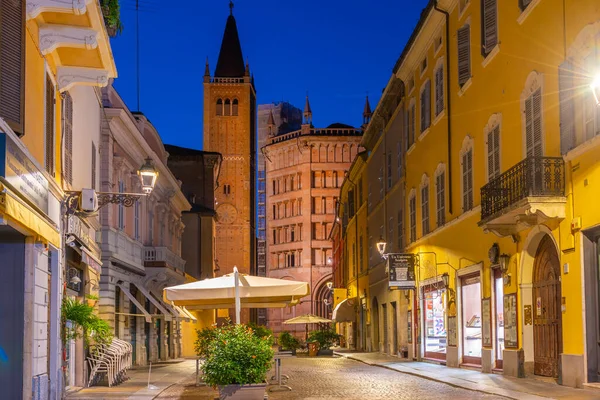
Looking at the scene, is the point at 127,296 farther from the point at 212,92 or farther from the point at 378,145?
the point at 212,92

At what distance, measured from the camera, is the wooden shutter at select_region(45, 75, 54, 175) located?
602 inches

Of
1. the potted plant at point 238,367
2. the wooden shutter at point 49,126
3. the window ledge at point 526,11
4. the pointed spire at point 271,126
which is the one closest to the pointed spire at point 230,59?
the pointed spire at point 271,126

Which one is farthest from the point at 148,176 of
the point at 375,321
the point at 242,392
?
the point at 375,321

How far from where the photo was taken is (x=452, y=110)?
91.7 feet

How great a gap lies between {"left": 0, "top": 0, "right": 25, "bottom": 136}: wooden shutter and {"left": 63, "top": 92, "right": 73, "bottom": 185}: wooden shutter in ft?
19.4

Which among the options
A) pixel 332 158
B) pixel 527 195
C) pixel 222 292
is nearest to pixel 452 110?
pixel 527 195

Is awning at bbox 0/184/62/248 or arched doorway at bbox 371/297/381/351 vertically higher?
awning at bbox 0/184/62/248

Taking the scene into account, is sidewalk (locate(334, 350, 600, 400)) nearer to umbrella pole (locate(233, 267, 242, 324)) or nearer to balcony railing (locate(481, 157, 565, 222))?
balcony railing (locate(481, 157, 565, 222))

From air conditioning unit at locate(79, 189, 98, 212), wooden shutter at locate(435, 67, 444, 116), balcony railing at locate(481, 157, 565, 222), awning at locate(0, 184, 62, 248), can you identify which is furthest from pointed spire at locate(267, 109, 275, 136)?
awning at locate(0, 184, 62, 248)

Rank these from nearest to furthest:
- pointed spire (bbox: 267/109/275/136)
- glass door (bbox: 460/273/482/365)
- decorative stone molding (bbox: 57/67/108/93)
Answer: decorative stone molding (bbox: 57/67/108/93) → glass door (bbox: 460/273/482/365) → pointed spire (bbox: 267/109/275/136)

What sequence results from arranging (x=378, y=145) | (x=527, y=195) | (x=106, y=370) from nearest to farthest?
(x=527, y=195), (x=106, y=370), (x=378, y=145)

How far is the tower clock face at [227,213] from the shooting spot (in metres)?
109

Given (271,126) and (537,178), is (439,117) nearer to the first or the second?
(537,178)

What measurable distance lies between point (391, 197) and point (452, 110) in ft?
42.6
